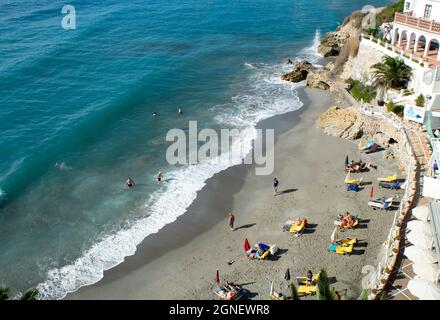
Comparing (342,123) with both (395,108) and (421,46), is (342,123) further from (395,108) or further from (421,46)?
(421,46)

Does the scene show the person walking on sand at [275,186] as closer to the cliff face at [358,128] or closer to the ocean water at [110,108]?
the ocean water at [110,108]

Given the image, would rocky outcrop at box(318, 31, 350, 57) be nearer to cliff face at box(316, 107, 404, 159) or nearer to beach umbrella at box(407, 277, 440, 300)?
cliff face at box(316, 107, 404, 159)

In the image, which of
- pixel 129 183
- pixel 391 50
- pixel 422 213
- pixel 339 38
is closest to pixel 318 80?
pixel 391 50

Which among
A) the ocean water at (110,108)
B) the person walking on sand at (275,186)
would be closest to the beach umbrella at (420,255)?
the person walking on sand at (275,186)

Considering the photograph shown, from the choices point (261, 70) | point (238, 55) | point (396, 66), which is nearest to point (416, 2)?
point (396, 66)
